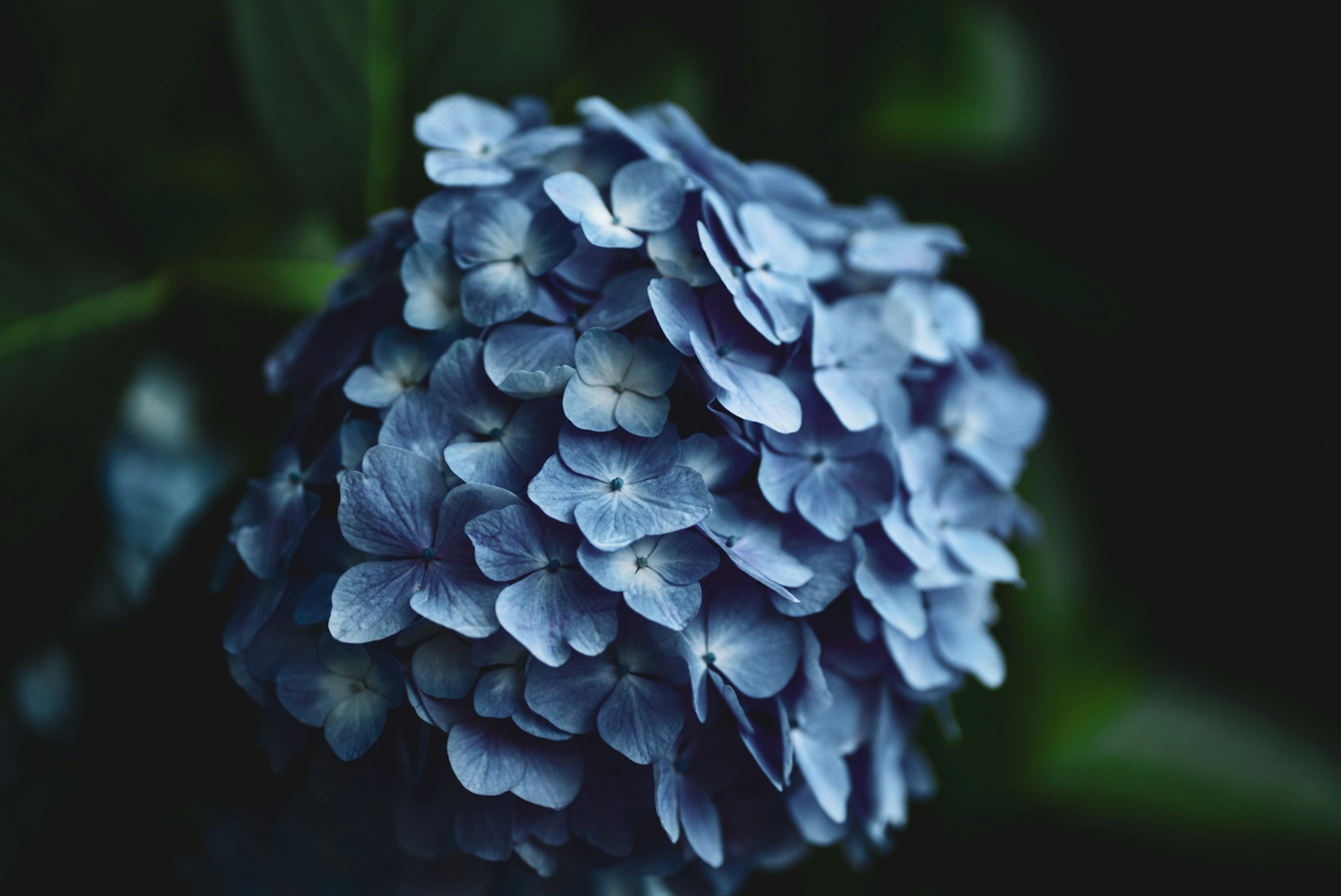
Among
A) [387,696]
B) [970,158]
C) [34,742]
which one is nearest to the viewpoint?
[387,696]

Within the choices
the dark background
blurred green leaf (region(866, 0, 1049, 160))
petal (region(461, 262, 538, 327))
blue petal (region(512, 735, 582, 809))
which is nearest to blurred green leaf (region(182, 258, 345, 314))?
the dark background

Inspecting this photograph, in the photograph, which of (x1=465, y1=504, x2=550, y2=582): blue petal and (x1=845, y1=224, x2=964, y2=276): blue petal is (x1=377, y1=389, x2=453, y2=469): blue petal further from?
(x1=845, y1=224, x2=964, y2=276): blue petal

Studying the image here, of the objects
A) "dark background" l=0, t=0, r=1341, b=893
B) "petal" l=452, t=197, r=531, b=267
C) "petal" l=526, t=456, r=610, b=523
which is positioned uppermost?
"petal" l=452, t=197, r=531, b=267

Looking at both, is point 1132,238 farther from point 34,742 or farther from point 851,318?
point 34,742

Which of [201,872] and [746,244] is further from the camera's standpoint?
[201,872]

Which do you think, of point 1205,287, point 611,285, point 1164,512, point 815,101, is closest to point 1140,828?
point 1164,512

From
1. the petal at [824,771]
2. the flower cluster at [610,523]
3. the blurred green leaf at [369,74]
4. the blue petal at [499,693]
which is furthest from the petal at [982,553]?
the blurred green leaf at [369,74]
